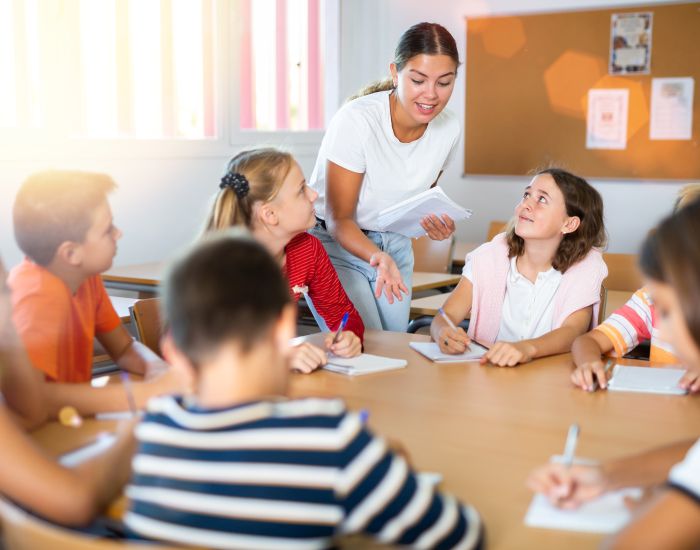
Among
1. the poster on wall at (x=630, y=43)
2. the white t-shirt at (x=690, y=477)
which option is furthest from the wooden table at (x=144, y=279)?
the white t-shirt at (x=690, y=477)

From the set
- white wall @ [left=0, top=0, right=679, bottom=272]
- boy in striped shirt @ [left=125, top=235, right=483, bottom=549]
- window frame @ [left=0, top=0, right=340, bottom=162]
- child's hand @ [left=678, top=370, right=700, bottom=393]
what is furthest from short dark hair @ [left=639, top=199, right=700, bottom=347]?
window frame @ [left=0, top=0, right=340, bottom=162]

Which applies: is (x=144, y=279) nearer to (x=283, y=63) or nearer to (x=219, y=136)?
(x=219, y=136)

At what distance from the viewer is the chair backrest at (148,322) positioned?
2.19 m

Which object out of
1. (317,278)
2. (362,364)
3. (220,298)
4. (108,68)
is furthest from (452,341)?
(108,68)

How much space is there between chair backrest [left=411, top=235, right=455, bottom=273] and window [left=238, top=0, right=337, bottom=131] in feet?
4.45

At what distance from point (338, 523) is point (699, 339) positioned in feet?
1.61

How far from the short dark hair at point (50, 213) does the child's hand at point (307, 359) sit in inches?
21.2

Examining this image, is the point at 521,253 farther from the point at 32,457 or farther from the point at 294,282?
the point at 32,457

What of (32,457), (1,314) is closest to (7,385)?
(1,314)

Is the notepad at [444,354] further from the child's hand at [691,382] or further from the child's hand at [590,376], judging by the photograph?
the child's hand at [691,382]

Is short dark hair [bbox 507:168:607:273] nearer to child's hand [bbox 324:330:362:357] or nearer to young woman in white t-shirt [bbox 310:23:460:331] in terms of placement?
young woman in white t-shirt [bbox 310:23:460:331]

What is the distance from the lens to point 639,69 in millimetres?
4742

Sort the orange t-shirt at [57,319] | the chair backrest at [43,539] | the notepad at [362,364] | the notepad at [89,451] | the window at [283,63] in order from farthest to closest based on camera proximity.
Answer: the window at [283,63], the notepad at [362,364], the orange t-shirt at [57,319], the notepad at [89,451], the chair backrest at [43,539]

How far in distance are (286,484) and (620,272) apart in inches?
106
